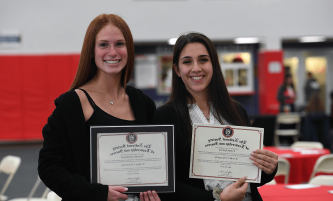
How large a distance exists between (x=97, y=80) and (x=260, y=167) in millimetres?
1055

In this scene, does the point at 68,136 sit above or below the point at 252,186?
above

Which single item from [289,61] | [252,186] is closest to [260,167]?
[252,186]

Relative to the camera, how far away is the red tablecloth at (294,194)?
2330 mm

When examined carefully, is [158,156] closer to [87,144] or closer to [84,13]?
[87,144]

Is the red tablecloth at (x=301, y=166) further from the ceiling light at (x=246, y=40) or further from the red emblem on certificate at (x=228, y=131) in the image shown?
the ceiling light at (x=246, y=40)

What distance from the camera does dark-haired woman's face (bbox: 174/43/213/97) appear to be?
5.97 ft

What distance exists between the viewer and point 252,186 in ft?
5.80

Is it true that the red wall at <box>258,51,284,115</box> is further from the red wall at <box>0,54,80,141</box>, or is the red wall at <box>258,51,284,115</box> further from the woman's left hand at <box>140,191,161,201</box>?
the woman's left hand at <box>140,191,161,201</box>

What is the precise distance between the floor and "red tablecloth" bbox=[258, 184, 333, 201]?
3835 millimetres

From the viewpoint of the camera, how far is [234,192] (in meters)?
1.62

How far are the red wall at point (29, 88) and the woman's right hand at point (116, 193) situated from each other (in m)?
8.35

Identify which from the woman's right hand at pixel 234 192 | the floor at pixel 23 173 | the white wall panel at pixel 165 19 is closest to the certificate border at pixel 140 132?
the woman's right hand at pixel 234 192

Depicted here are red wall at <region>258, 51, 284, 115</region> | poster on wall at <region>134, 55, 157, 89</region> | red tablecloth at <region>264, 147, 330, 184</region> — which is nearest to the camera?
red tablecloth at <region>264, 147, 330, 184</region>

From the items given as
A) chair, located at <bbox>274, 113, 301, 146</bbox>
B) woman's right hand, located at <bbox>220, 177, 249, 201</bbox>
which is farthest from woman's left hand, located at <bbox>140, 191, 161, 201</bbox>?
chair, located at <bbox>274, 113, 301, 146</bbox>
